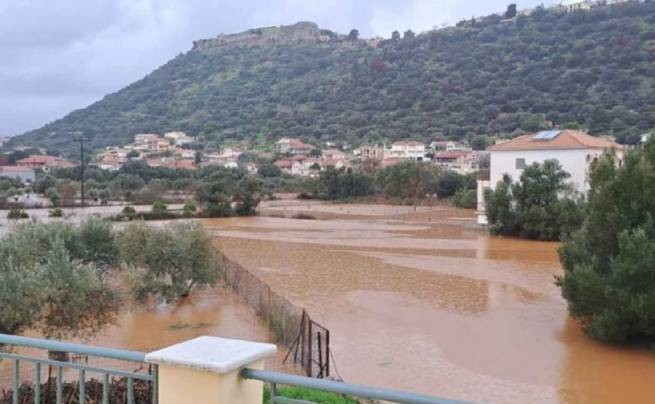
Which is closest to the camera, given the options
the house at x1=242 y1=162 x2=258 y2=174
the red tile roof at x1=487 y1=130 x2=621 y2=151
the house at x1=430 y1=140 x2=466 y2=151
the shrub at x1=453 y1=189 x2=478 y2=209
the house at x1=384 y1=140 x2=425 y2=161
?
the red tile roof at x1=487 y1=130 x2=621 y2=151

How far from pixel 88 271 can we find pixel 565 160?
119ft

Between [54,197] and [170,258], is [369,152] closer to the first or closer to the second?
[54,197]

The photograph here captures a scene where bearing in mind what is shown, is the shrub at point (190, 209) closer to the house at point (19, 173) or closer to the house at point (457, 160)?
the house at point (19, 173)

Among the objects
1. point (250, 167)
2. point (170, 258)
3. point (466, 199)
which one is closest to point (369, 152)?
point (250, 167)

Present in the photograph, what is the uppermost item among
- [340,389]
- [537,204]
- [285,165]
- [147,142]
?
[147,142]

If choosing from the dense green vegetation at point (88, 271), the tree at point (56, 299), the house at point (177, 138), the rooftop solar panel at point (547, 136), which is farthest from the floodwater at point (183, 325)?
the house at point (177, 138)

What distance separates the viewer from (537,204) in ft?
136

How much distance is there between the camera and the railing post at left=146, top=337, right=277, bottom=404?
10.0 feet

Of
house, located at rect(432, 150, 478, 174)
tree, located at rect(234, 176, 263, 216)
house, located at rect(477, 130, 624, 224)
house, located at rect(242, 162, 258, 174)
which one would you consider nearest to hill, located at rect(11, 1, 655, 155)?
house, located at rect(432, 150, 478, 174)

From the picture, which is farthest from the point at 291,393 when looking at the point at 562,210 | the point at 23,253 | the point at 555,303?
the point at 562,210

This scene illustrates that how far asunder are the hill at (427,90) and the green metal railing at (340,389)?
87.0 metres

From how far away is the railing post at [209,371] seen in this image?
3.05m

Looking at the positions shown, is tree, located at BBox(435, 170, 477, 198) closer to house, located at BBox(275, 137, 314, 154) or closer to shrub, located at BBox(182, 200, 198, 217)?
shrub, located at BBox(182, 200, 198, 217)

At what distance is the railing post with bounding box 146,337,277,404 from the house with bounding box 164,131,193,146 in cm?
14398
